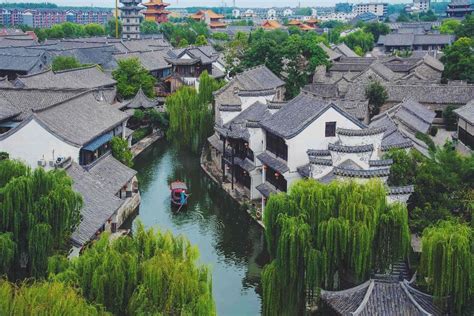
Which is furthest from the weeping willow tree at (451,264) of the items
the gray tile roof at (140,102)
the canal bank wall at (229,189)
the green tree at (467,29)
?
the green tree at (467,29)

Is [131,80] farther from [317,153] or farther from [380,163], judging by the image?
[380,163]

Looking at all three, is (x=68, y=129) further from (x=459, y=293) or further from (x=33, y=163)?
(x=459, y=293)

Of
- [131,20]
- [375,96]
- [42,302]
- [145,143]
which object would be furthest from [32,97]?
[131,20]

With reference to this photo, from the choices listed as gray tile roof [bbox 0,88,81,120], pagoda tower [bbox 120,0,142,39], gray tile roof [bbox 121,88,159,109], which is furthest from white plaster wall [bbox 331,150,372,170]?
pagoda tower [bbox 120,0,142,39]

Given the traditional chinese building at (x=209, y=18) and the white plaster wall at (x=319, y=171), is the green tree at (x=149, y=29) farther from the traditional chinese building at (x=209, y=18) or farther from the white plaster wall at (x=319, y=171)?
the white plaster wall at (x=319, y=171)

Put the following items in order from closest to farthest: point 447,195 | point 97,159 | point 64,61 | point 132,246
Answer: point 132,246, point 447,195, point 97,159, point 64,61

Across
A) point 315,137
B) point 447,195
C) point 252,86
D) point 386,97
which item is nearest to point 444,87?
point 386,97

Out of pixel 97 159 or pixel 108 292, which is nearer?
pixel 108 292
